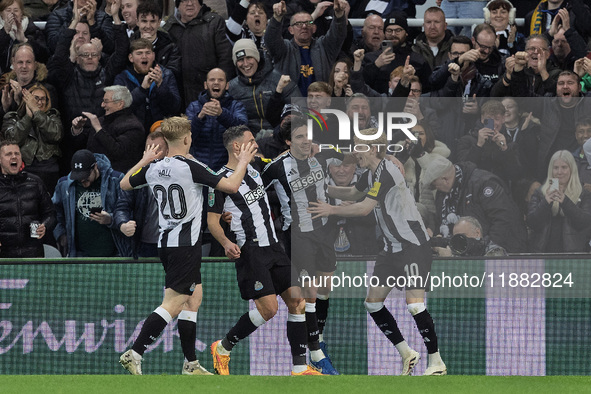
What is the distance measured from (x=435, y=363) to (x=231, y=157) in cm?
258

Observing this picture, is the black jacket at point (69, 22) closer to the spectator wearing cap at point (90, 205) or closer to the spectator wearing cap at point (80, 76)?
the spectator wearing cap at point (80, 76)

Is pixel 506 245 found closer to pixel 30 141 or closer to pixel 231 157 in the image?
pixel 231 157

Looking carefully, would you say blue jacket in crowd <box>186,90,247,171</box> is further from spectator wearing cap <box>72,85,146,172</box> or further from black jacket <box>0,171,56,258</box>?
black jacket <box>0,171,56,258</box>

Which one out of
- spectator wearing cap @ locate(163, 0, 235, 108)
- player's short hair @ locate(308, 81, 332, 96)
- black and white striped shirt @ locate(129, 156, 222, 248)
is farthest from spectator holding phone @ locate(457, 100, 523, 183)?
spectator wearing cap @ locate(163, 0, 235, 108)

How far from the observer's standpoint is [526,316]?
9.34 metres

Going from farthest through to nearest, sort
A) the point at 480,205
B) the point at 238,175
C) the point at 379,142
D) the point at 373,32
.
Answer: the point at 373,32 < the point at 379,142 < the point at 480,205 < the point at 238,175

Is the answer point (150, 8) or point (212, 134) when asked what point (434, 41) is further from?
point (150, 8)

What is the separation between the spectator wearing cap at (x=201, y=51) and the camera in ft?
36.4

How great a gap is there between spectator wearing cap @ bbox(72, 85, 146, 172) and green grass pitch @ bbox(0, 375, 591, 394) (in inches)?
118

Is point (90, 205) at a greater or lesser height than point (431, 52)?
lesser

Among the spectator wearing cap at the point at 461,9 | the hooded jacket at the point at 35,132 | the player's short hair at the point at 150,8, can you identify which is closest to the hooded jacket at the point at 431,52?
the spectator wearing cap at the point at 461,9

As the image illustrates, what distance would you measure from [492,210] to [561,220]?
0.64 meters

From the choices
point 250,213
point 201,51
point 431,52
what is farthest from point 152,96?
point 431,52

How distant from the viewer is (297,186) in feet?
30.5
